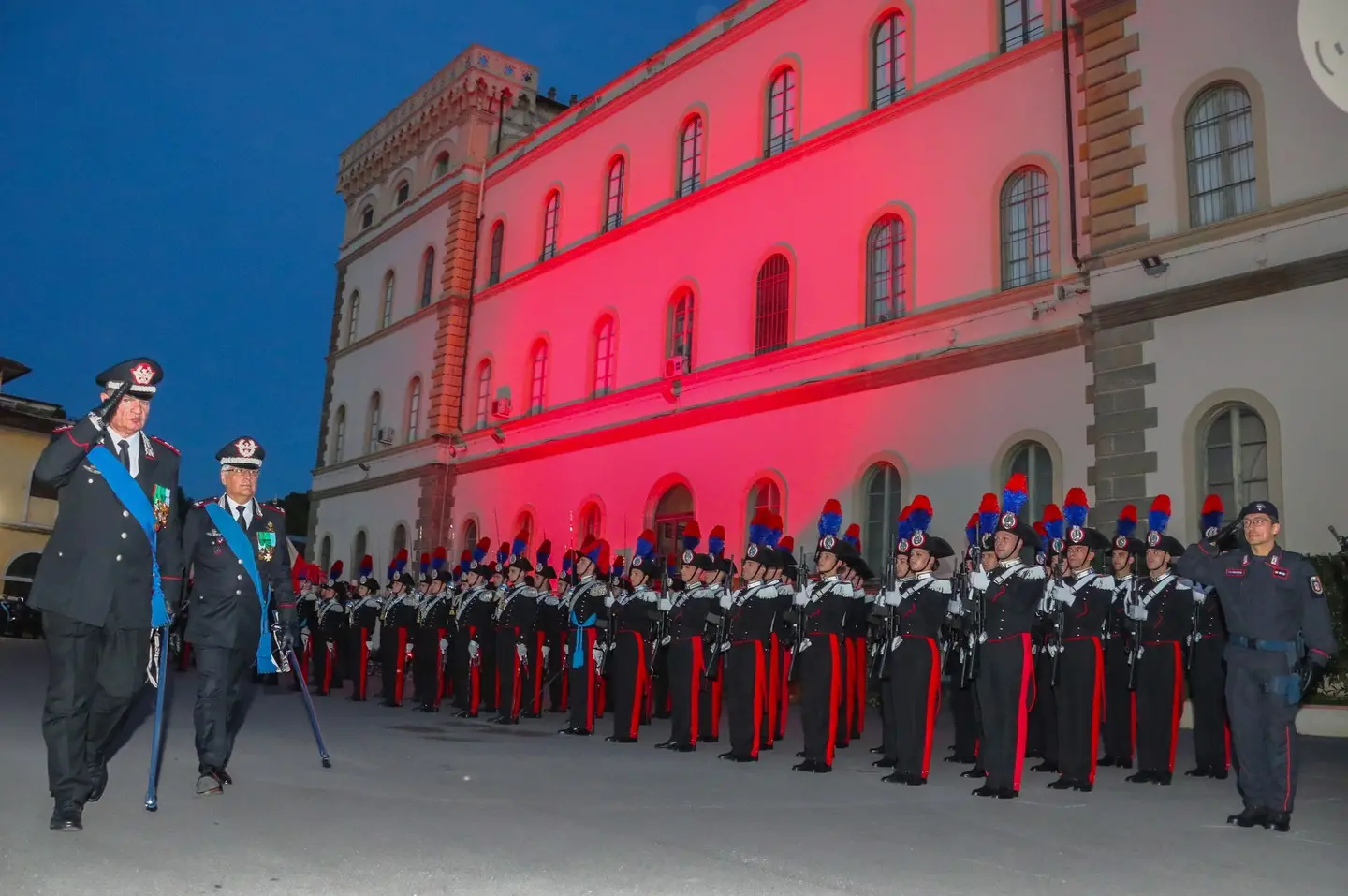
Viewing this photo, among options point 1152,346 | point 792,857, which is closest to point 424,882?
point 792,857

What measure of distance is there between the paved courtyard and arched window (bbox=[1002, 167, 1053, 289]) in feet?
25.6

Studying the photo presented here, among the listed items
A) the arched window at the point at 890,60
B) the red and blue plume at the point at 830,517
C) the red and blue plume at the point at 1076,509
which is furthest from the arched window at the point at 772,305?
the red and blue plume at the point at 1076,509

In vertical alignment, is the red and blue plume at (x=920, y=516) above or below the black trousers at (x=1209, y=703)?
above

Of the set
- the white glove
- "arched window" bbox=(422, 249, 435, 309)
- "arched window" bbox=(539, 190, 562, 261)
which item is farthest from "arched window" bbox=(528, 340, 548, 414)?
the white glove

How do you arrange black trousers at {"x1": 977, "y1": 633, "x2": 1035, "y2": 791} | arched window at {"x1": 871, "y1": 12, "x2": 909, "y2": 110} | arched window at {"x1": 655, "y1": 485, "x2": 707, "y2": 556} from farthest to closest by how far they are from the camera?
arched window at {"x1": 655, "y1": 485, "x2": 707, "y2": 556} → arched window at {"x1": 871, "y1": 12, "x2": 909, "y2": 110} → black trousers at {"x1": 977, "y1": 633, "x2": 1035, "y2": 791}

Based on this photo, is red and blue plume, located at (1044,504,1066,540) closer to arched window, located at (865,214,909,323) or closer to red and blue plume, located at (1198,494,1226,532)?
red and blue plume, located at (1198,494,1226,532)

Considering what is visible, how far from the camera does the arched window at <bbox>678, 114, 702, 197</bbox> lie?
21.0 m

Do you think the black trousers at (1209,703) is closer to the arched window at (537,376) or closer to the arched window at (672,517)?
the arched window at (672,517)

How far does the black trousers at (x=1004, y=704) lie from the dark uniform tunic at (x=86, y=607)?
212 inches

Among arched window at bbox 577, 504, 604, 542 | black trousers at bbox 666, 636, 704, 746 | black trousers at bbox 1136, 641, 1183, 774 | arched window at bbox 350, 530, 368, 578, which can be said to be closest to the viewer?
black trousers at bbox 1136, 641, 1183, 774

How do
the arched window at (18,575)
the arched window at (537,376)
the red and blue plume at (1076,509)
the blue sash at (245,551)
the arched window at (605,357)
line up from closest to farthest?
1. the blue sash at (245,551)
2. the red and blue plume at (1076,509)
3. the arched window at (605,357)
4. the arched window at (537,376)
5. the arched window at (18,575)

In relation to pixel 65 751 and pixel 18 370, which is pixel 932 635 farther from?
pixel 18 370

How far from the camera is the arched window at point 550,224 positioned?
24938 millimetres

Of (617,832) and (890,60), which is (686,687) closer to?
(617,832)
